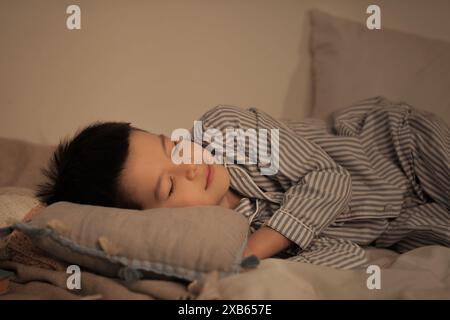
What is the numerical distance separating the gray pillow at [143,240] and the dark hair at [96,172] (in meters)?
0.13

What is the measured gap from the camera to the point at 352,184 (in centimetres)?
112

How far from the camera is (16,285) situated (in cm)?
80

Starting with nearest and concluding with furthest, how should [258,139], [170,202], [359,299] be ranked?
1. [359,299]
2. [170,202]
3. [258,139]

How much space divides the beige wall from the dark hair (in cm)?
56

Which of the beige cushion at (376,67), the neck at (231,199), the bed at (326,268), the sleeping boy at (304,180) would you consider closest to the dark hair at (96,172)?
the sleeping boy at (304,180)

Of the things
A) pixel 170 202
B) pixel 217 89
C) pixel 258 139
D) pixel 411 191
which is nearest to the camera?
pixel 170 202

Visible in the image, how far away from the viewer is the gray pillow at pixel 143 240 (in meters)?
0.71

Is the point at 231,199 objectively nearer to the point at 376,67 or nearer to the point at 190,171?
the point at 190,171

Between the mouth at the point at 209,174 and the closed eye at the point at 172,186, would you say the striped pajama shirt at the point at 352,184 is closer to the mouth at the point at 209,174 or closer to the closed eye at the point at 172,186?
the mouth at the point at 209,174

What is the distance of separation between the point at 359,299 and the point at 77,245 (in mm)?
512

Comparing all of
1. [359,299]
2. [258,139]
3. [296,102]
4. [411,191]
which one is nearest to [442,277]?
[359,299]

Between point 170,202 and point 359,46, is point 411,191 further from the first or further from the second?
point 170,202

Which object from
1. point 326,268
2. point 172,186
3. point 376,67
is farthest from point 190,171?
point 376,67

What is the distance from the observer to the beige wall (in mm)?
1428
